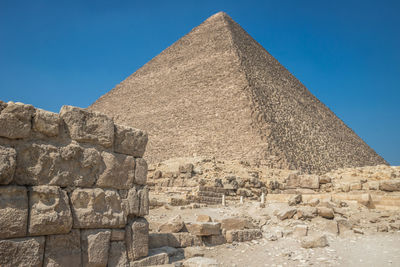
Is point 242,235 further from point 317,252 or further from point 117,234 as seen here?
point 117,234

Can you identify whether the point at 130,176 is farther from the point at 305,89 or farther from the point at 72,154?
the point at 305,89

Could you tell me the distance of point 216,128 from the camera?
34406mm

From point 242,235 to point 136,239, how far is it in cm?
219

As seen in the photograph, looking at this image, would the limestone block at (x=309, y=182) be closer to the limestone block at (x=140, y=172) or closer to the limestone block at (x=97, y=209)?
the limestone block at (x=140, y=172)

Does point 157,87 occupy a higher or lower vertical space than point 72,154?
higher

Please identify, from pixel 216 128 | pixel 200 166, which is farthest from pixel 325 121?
pixel 200 166

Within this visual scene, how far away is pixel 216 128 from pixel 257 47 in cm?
1987

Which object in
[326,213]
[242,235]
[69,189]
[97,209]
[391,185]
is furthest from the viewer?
[391,185]

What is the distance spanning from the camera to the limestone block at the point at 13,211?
2809mm

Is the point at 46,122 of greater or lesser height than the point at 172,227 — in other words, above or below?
above

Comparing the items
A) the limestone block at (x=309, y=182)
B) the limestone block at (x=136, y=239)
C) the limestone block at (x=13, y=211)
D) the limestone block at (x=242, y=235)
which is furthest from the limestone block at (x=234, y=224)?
the limestone block at (x=309, y=182)

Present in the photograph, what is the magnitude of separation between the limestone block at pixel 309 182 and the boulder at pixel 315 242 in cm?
394

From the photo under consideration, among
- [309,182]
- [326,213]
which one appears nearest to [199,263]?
[326,213]

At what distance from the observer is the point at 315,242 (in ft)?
16.9
